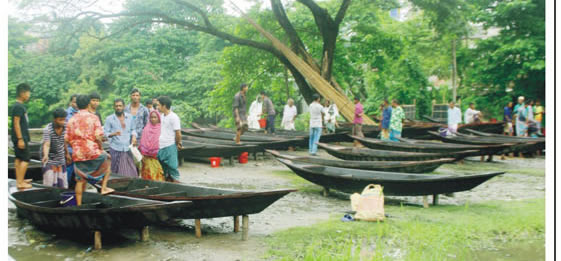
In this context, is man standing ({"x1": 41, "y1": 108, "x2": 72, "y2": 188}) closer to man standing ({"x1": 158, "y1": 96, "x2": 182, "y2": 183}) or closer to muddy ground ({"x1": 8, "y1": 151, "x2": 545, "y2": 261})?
muddy ground ({"x1": 8, "y1": 151, "x2": 545, "y2": 261})

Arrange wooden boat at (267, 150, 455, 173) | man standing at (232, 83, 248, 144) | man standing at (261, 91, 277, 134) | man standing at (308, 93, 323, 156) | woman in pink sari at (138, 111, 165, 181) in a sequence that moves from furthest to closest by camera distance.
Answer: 1. man standing at (261, 91, 277, 134)
2. man standing at (308, 93, 323, 156)
3. man standing at (232, 83, 248, 144)
4. wooden boat at (267, 150, 455, 173)
5. woman in pink sari at (138, 111, 165, 181)

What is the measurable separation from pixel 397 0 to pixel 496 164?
6.51m

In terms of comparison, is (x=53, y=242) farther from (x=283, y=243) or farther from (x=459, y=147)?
(x=459, y=147)

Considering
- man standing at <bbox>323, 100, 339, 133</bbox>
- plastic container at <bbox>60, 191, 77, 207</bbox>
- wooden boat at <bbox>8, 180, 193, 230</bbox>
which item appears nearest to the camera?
wooden boat at <bbox>8, 180, 193, 230</bbox>

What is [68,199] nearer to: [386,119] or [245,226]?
[245,226]

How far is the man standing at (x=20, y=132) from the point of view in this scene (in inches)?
232

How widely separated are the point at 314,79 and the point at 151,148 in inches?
335

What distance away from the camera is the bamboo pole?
14.2 meters

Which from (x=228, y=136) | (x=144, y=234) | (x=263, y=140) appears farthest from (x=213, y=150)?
(x=144, y=234)

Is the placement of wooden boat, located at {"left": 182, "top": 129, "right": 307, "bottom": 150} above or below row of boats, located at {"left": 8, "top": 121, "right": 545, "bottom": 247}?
above

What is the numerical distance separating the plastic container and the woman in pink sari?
1607 mm

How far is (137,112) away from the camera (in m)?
6.92

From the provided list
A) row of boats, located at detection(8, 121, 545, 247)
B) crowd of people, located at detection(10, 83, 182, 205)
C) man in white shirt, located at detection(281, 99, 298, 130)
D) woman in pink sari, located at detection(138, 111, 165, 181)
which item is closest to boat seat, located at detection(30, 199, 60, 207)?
row of boats, located at detection(8, 121, 545, 247)

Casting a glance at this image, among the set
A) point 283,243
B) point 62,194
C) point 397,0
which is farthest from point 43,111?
point 283,243
